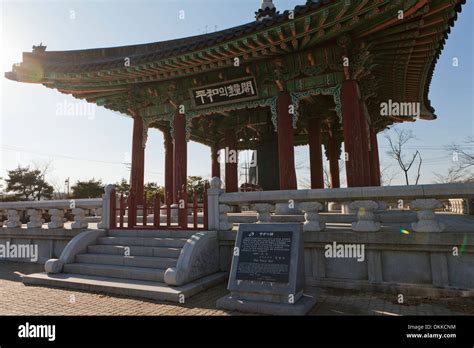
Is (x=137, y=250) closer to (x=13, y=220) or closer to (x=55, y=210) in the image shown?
(x=55, y=210)

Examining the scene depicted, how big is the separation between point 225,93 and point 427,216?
7924 mm

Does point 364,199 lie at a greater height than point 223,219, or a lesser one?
greater

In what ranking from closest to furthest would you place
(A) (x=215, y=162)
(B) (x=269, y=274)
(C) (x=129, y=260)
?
(B) (x=269, y=274)
(C) (x=129, y=260)
(A) (x=215, y=162)

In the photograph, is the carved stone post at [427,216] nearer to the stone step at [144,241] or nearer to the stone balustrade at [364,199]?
the stone balustrade at [364,199]

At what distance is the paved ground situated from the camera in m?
4.95

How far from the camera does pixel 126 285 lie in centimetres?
627

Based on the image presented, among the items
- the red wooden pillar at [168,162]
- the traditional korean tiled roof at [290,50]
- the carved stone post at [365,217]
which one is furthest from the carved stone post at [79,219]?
the carved stone post at [365,217]

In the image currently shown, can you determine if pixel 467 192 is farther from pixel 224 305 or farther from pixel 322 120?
pixel 322 120

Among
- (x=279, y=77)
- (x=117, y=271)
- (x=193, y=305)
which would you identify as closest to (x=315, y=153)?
(x=279, y=77)

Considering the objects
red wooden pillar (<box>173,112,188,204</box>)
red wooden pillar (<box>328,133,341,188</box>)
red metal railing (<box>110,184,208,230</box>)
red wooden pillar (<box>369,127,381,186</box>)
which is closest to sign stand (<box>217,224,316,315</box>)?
red metal railing (<box>110,184,208,230</box>)

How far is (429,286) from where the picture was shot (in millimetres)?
5543

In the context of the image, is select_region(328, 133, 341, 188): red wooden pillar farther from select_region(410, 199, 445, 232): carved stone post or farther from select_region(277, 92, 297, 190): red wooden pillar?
select_region(410, 199, 445, 232): carved stone post

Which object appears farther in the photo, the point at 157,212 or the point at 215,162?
the point at 215,162

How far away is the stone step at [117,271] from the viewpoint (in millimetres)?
6605
